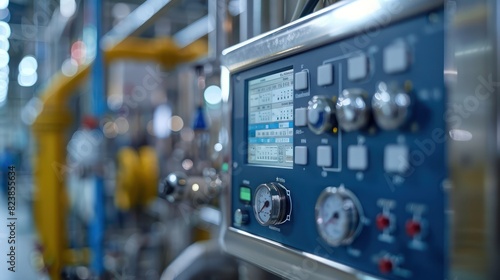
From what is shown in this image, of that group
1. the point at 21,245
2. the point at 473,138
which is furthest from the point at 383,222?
the point at 21,245

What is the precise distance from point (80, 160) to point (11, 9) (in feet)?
4.99

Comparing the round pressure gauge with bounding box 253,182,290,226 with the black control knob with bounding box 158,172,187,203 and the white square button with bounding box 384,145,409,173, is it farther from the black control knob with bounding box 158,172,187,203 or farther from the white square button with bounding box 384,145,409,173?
the black control knob with bounding box 158,172,187,203

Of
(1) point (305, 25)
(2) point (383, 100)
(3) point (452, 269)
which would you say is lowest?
(3) point (452, 269)

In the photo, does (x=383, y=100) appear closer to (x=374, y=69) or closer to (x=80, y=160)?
(x=374, y=69)

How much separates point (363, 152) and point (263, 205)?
9.6 inches

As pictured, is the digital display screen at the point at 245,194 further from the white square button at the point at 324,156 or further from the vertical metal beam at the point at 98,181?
the vertical metal beam at the point at 98,181

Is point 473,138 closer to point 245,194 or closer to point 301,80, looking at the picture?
point 301,80

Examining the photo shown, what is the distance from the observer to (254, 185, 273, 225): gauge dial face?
755mm

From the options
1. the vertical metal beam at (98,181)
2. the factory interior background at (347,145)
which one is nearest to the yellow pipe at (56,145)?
the vertical metal beam at (98,181)

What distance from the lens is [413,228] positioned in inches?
20.4

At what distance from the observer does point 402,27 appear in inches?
21.4

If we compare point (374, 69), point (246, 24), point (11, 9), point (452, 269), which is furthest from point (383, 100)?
point (11, 9)

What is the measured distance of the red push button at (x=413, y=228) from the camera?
52cm

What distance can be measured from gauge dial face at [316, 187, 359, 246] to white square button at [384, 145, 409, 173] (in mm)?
76
